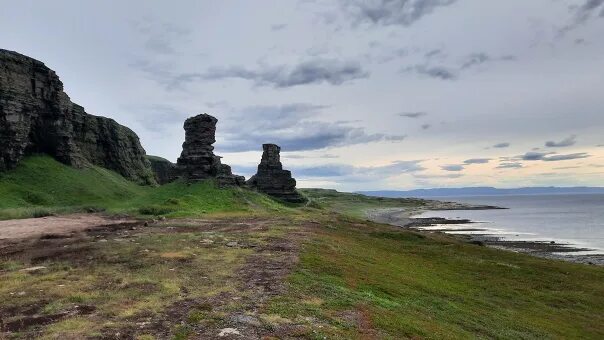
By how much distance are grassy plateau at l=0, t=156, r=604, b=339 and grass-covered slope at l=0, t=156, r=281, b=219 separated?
28.6m

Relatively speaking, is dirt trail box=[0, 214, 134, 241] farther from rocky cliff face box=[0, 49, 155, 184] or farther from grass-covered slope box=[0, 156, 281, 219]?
rocky cliff face box=[0, 49, 155, 184]

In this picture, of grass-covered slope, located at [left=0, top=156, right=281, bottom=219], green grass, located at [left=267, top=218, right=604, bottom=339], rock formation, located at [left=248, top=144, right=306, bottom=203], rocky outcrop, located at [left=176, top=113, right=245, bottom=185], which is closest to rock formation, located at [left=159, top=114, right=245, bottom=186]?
rocky outcrop, located at [left=176, top=113, right=245, bottom=185]

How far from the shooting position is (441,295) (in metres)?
29.8

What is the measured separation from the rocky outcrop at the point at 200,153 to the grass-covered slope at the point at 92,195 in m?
3.69

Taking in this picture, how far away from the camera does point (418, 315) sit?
887 inches

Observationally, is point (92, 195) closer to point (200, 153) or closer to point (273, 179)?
point (200, 153)

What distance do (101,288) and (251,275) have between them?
820 centimetres

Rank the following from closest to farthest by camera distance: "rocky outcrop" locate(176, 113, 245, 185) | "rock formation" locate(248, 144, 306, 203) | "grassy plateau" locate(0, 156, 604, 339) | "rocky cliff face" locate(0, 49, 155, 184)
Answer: "grassy plateau" locate(0, 156, 604, 339) → "rocky cliff face" locate(0, 49, 155, 184) → "rocky outcrop" locate(176, 113, 245, 185) → "rock formation" locate(248, 144, 306, 203)

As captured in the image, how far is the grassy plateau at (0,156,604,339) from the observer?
1698cm

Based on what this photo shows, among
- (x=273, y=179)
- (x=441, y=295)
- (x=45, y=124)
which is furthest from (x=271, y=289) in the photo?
(x=273, y=179)

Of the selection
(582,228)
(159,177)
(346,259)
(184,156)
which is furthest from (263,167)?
(346,259)

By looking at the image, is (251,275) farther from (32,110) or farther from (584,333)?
(32,110)

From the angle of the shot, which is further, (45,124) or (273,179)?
(273,179)

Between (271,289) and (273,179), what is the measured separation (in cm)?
11453
